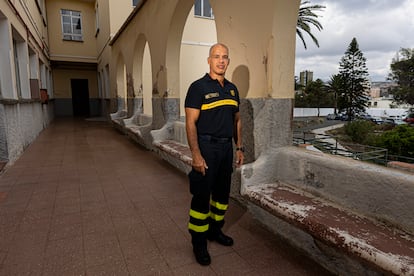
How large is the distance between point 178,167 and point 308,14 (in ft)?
49.0

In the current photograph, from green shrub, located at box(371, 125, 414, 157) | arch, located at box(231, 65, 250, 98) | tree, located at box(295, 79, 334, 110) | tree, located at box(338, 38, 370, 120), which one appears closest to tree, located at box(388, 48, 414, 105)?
tree, located at box(338, 38, 370, 120)

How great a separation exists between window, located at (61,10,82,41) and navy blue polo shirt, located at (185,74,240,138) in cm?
1805

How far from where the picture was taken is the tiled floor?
2146mm

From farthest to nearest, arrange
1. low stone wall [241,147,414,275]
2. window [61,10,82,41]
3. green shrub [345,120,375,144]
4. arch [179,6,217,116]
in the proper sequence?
green shrub [345,120,375,144], window [61,10,82,41], arch [179,6,217,116], low stone wall [241,147,414,275]

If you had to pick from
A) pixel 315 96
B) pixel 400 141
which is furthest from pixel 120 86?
pixel 315 96

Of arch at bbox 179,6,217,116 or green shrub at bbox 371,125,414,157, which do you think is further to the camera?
green shrub at bbox 371,125,414,157

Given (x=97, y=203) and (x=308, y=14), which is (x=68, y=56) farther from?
(x=97, y=203)

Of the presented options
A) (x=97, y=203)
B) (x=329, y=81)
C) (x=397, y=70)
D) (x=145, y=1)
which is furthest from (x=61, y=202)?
(x=329, y=81)

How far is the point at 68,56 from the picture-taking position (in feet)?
54.7

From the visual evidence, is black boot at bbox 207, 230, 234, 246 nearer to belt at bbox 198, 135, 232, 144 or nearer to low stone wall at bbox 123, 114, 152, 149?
belt at bbox 198, 135, 232, 144

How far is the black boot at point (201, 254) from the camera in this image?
2158 mm

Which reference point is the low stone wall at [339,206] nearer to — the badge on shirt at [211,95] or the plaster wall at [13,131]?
the badge on shirt at [211,95]

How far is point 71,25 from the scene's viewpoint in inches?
666

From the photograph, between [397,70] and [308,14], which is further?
[397,70]
